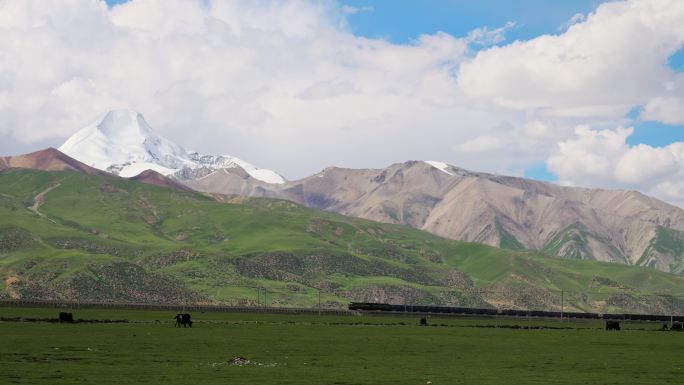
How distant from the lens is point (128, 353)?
72.2 metres

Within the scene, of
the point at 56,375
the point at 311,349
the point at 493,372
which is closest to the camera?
the point at 56,375

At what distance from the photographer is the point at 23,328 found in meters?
107

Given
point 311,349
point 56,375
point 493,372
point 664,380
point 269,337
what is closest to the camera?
point 56,375

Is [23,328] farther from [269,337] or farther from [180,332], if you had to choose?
[269,337]

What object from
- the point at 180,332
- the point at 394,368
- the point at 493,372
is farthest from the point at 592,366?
the point at 180,332

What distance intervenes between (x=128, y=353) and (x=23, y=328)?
132ft

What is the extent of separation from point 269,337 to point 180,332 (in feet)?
38.7

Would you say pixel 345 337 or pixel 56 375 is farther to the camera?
pixel 345 337

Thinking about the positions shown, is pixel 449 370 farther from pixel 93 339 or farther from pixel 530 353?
pixel 93 339

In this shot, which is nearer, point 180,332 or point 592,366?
point 592,366

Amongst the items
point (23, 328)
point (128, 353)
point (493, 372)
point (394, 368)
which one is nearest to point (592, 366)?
point (493, 372)

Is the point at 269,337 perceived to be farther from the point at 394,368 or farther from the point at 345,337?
the point at 394,368

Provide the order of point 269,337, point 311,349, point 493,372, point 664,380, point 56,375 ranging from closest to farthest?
point 56,375, point 664,380, point 493,372, point 311,349, point 269,337

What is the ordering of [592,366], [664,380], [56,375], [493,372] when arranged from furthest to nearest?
[592,366] → [493,372] → [664,380] → [56,375]
